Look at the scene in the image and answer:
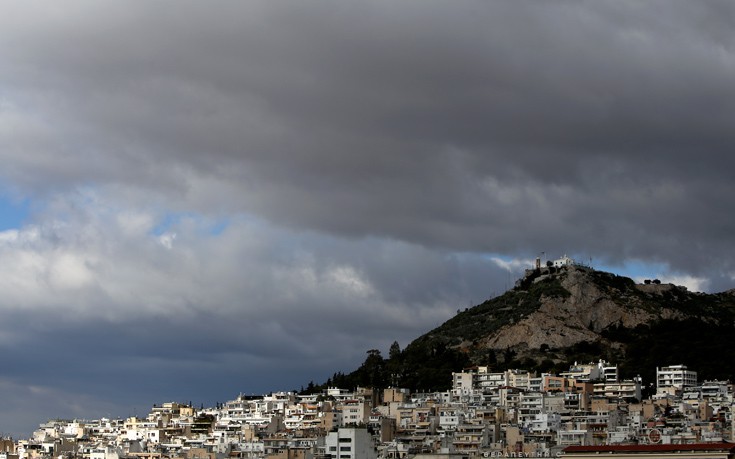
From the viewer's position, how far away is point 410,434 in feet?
366

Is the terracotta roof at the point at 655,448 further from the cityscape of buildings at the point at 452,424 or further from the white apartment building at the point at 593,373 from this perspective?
the white apartment building at the point at 593,373

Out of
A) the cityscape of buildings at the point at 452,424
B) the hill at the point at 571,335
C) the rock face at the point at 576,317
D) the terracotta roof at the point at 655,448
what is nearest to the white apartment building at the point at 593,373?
the cityscape of buildings at the point at 452,424

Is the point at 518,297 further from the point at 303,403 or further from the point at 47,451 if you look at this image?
the point at 47,451

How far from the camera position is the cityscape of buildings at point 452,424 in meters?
98.8

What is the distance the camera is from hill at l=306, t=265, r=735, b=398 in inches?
5438

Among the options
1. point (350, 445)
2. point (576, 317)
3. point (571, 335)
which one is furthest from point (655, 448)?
point (576, 317)

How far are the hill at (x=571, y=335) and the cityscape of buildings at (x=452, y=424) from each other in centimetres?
642

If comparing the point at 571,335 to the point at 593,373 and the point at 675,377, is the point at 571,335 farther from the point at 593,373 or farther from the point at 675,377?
the point at 675,377

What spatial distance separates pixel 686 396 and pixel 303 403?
36.7m

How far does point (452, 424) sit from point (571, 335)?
128ft

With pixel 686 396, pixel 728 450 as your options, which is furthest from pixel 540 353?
pixel 728 450

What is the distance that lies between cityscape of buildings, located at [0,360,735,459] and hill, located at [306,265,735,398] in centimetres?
642

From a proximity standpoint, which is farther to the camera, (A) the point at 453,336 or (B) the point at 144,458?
(A) the point at 453,336

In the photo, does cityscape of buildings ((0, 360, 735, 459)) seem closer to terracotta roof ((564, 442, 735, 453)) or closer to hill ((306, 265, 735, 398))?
terracotta roof ((564, 442, 735, 453))
